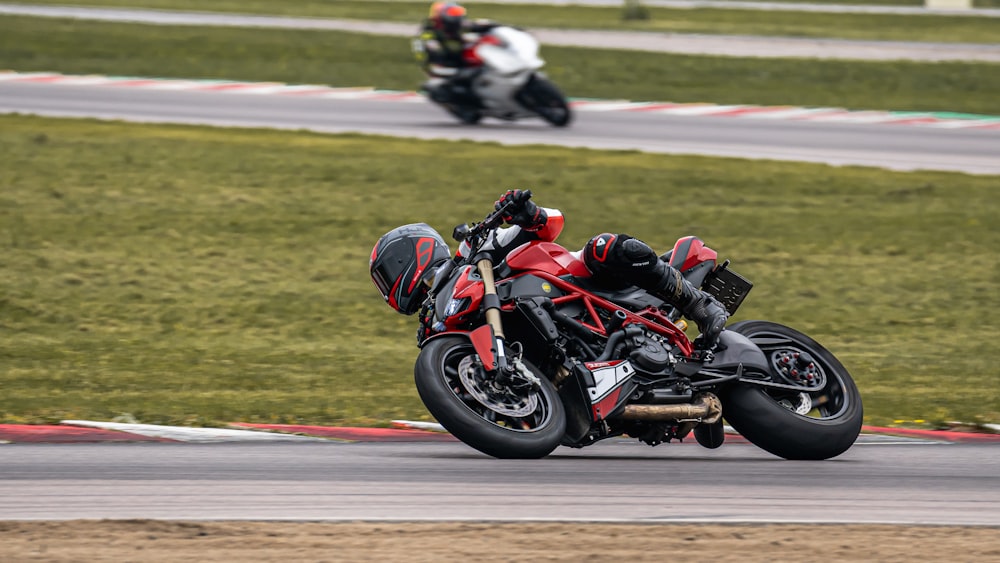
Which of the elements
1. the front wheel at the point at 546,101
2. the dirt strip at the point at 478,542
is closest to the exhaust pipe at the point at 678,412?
the dirt strip at the point at 478,542

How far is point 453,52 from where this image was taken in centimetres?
2286

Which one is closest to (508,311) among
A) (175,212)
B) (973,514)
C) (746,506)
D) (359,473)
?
(359,473)

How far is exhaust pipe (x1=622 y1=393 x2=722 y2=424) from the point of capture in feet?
24.5

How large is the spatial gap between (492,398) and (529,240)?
1018 millimetres

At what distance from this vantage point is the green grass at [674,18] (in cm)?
3797

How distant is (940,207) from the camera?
17.5 m

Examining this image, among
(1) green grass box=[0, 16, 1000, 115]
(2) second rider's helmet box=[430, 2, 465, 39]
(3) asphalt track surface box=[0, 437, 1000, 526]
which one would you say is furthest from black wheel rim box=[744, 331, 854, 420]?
(1) green grass box=[0, 16, 1000, 115]

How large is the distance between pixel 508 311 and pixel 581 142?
13743mm

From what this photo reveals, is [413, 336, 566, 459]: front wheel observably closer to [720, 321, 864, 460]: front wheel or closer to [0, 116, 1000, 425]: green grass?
[720, 321, 864, 460]: front wheel

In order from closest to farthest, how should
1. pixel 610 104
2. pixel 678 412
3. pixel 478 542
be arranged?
1. pixel 478 542
2. pixel 678 412
3. pixel 610 104

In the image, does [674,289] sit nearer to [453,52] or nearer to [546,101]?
[546,101]

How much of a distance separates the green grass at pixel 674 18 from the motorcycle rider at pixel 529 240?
3000 cm

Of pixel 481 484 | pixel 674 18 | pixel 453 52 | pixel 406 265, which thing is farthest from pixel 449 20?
pixel 674 18

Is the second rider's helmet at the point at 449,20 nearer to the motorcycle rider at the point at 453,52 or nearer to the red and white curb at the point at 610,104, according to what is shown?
the motorcycle rider at the point at 453,52
